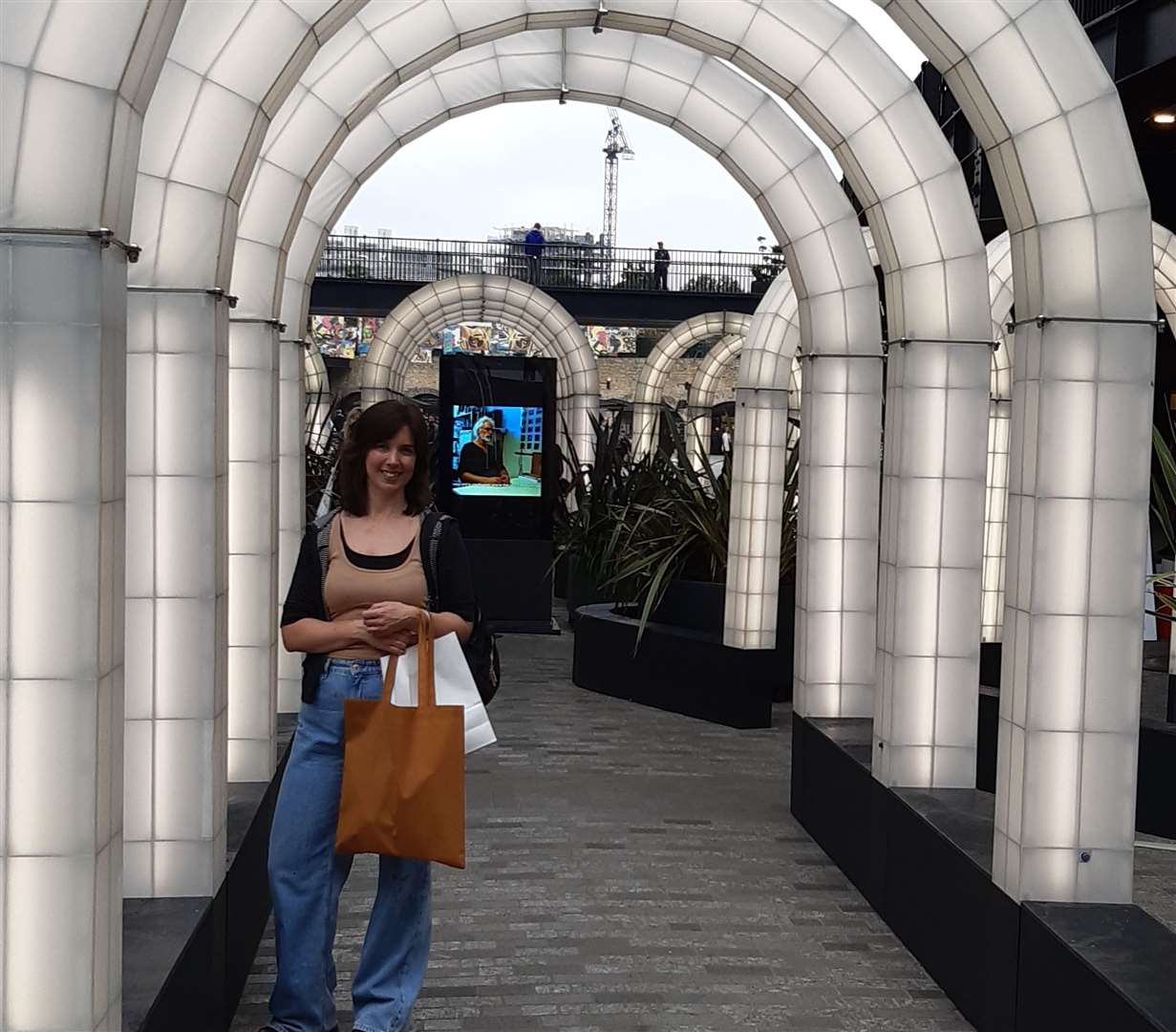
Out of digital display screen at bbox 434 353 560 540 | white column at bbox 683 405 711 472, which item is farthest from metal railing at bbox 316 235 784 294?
digital display screen at bbox 434 353 560 540

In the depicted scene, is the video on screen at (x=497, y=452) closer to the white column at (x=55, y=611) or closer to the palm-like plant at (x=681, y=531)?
the palm-like plant at (x=681, y=531)

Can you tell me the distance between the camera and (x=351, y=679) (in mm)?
3607

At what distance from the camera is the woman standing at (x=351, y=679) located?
3615mm

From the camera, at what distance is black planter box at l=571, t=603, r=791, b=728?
28.5 feet

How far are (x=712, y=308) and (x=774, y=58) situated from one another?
2141 cm

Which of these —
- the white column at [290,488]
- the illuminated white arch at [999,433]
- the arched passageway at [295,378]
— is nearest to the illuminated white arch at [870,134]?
the arched passageway at [295,378]

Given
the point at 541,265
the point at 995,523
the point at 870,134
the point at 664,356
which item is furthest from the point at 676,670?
the point at 541,265

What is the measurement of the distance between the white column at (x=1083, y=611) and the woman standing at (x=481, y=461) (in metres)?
9.23

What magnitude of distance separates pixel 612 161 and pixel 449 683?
164 feet

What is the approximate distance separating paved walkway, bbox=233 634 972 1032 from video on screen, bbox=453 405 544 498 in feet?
17.2

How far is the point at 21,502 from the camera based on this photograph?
232cm

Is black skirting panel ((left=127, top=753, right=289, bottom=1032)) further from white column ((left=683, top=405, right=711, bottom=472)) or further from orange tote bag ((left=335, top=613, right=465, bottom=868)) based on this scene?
white column ((left=683, top=405, right=711, bottom=472))

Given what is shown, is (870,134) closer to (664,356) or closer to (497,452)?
(497,452)

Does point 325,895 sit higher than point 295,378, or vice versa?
point 295,378
